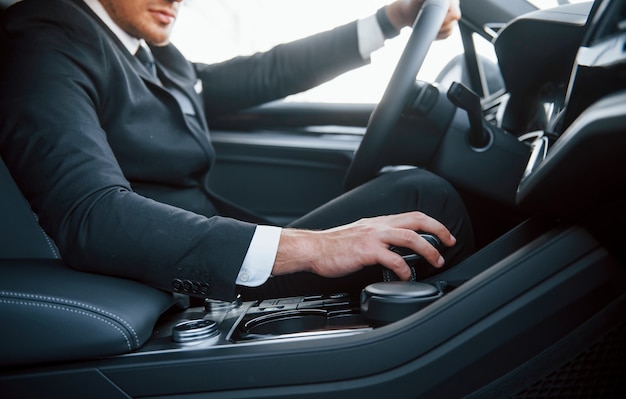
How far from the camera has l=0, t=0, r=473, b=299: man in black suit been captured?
83 centimetres

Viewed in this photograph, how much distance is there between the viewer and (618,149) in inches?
22.5

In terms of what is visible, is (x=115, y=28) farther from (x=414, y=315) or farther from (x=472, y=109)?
(x=414, y=315)

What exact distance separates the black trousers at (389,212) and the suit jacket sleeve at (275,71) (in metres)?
0.62

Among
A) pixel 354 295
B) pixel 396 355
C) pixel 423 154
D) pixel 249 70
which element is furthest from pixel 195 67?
pixel 396 355

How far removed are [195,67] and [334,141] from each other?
1.47ft

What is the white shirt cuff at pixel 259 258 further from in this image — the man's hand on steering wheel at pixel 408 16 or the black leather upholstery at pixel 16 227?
the man's hand on steering wheel at pixel 408 16

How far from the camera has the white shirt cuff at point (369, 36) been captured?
1.55m

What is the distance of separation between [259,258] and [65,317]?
260 mm

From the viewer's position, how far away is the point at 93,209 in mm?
821

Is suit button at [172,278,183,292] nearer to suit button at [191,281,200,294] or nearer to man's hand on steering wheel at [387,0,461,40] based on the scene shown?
suit button at [191,281,200,294]

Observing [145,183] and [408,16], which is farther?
[408,16]

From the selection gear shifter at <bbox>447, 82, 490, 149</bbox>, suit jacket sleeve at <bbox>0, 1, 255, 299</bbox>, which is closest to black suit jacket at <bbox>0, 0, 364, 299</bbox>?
suit jacket sleeve at <bbox>0, 1, 255, 299</bbox>

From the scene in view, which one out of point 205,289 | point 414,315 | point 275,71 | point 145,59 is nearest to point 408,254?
point 414,315

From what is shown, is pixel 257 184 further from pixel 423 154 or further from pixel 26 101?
pixel 26 101
